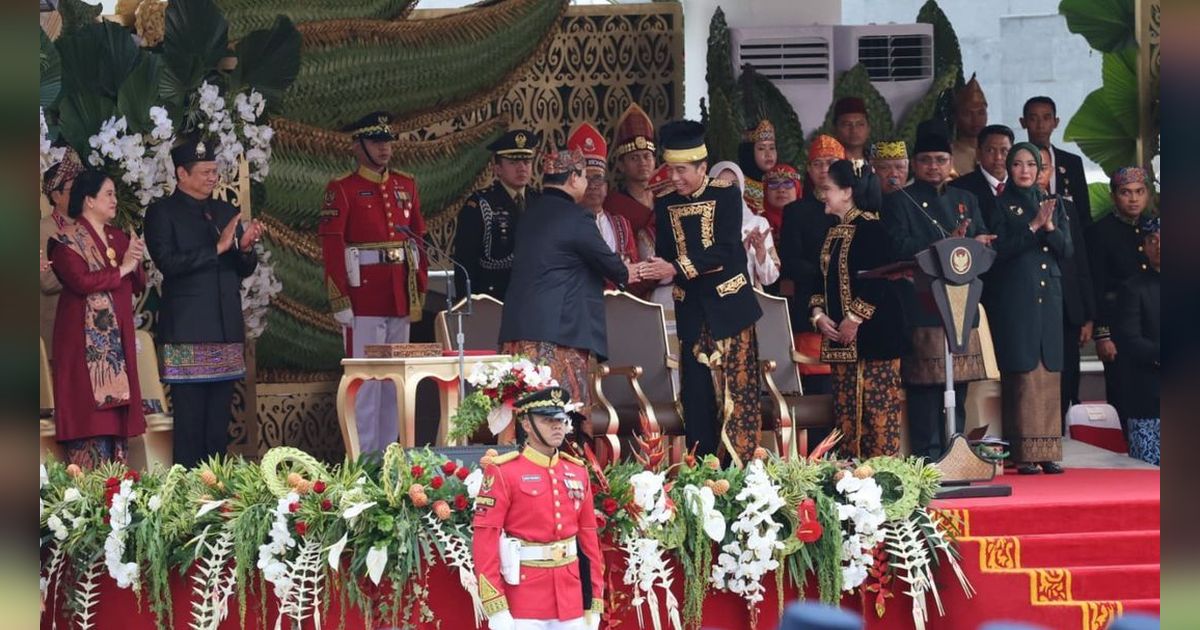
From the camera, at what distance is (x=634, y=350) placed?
8.19 metres

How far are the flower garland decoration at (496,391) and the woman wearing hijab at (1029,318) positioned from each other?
2885 millimetres

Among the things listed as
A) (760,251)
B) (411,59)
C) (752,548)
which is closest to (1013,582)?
(752,548)

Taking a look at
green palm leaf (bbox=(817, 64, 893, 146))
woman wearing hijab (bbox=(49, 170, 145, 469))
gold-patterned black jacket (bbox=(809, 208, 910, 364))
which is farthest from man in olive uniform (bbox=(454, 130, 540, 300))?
green palm leaf (bbox=(817, 64, 893, 146))

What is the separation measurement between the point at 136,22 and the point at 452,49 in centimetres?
200

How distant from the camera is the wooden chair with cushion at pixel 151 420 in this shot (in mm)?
7426

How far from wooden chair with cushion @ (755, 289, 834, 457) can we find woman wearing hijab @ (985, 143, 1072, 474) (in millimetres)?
908

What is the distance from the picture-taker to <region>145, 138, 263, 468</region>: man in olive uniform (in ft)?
23.8

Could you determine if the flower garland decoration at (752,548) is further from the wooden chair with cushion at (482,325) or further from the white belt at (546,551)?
the wooden chair with cushion at (482,325)

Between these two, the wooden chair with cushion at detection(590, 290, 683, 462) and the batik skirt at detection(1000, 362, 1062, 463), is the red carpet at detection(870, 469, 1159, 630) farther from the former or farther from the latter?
the wooden chair with cushion at detection(590, 290, 683, 462)

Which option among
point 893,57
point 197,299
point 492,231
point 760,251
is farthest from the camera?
point 893,57

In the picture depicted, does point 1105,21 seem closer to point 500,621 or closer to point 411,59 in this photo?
point 411,59

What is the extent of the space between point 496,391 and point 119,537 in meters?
1.40

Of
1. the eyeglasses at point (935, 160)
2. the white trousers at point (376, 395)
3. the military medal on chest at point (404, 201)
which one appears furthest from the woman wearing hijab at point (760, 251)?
the white trousers at point (376, 395)

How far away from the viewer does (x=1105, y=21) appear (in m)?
9.81
